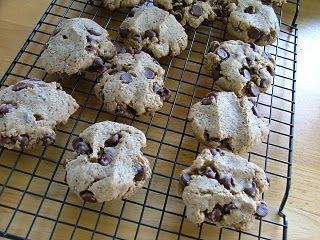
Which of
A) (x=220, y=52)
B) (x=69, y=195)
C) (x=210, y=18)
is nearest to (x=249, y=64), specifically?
(x=220, y=52)

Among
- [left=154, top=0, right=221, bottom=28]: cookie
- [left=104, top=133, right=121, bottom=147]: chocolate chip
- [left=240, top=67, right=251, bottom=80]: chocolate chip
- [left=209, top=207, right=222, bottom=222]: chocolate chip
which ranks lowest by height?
[left=209, top=207, right=222, bottom=222]: chocolate chip

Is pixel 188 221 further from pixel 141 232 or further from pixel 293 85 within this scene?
pixel 293 85

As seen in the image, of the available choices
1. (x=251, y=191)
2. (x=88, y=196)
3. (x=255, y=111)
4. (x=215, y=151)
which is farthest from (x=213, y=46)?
(x=88, y=196)

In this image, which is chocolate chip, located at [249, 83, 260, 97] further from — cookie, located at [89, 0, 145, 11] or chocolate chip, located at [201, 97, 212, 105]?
cookie, located at [89, 0, 145, 11]

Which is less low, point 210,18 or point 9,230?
point 210,18

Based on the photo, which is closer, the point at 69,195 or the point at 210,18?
the point at 69,195

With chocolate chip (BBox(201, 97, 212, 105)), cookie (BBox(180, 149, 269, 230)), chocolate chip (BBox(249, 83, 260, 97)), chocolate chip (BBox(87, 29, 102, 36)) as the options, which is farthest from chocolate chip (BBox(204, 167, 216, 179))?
chocolate chip (BBox(87, 29, 102, 36))

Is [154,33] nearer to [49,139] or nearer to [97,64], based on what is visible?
[97,64]
